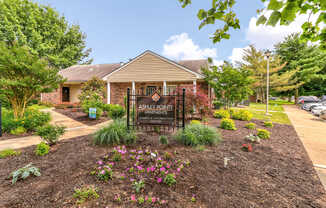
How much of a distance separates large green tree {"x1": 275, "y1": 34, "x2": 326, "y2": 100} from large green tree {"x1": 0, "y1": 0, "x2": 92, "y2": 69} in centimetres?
3758

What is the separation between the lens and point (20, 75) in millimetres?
5949

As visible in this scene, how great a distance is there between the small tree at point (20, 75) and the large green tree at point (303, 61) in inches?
1232

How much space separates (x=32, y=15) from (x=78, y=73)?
13.7m

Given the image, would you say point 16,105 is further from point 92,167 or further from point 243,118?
point 243,118

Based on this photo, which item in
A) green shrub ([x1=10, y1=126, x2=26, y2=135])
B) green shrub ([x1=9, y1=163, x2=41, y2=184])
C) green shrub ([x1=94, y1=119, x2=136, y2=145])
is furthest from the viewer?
green shrub ([x1=10, y1=126, x2=26, y2=135])

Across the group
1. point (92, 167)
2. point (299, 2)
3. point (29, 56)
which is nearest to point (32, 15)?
point (29, 56)

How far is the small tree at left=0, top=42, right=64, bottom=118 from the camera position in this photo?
214 inches

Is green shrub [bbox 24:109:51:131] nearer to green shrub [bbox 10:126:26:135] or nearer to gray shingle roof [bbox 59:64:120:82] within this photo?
green shrub [bbox 10:126:26:135]

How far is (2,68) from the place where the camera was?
217 inches

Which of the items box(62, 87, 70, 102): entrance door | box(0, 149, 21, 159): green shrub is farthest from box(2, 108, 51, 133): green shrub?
box(62, 87, 70, 102): entrance door

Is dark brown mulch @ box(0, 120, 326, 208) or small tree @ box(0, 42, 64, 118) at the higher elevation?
small tree @ box(0, 42, 64, 118)

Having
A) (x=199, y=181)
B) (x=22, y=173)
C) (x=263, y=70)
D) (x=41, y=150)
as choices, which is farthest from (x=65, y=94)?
(x=263, y=70)

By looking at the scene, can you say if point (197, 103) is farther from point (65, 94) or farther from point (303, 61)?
point (303, 61)

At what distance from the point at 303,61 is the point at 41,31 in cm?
4385
